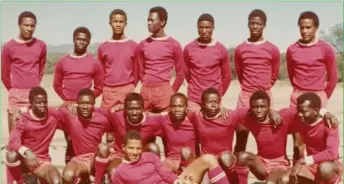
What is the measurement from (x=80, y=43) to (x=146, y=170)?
1843 millimetres

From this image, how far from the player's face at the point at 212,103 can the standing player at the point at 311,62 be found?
3.02 feet

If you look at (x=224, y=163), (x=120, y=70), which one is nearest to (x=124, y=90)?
(x=120, y=70)

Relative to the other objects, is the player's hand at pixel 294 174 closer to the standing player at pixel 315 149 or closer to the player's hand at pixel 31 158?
the standing player at pixel 315 149

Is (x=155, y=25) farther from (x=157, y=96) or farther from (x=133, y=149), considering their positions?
(x=133, y=149)

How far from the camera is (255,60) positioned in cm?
576

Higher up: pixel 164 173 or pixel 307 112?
pixel 307 112

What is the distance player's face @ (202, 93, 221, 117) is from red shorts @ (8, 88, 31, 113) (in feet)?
6.35

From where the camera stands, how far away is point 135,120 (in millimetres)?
5277

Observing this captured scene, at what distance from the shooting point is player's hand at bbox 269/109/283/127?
5.10m

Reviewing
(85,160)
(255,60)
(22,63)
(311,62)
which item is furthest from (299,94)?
(22,63)

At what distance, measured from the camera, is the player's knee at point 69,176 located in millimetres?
4988

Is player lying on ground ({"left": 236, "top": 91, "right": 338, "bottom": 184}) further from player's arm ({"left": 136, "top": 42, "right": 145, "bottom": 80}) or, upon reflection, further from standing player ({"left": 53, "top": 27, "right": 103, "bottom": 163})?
standing player ({"left": 53, "top": 27, "right": 103, "bottom": 163})

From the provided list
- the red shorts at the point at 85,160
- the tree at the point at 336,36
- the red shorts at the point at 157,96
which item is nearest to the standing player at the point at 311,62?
the red shorts at the point at 157,96

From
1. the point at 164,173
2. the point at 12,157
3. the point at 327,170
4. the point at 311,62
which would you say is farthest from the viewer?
the point at 311,62
